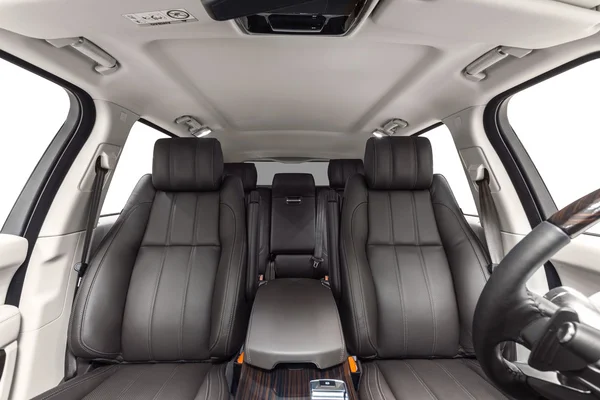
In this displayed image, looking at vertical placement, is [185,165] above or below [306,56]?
below

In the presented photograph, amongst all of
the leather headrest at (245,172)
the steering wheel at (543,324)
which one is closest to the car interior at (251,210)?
the steering wheel at (543,324)

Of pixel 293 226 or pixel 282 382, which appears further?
pixel 293 226

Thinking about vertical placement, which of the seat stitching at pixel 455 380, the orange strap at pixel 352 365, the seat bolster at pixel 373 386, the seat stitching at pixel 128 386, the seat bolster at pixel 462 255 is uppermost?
the seat bolster at pixel 462 255

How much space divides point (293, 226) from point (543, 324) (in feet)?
8.56

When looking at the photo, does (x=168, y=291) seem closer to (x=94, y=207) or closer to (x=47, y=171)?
(x=94, y=207)

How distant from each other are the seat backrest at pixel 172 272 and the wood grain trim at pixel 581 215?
1.35 m

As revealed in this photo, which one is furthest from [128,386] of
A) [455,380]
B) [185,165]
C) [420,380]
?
[455,380]

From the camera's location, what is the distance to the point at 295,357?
3.77 feet

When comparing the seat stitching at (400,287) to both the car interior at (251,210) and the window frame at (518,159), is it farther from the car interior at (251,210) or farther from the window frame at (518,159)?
the window frame at (518,159)

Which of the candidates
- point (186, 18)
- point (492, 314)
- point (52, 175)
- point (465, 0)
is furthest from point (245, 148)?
point (492, 314)

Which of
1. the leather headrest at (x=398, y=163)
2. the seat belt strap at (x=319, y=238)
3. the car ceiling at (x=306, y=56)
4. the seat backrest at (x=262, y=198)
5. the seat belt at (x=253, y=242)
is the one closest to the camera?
the car ceiling at (x=306, y=56)

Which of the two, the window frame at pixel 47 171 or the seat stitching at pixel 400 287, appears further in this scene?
the seat stitching at pixel 400 287

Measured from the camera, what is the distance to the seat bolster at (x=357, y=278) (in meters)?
1.45

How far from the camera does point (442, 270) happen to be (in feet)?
5.30
